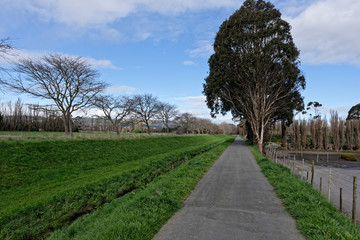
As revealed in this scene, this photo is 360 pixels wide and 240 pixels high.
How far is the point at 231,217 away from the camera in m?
5.12

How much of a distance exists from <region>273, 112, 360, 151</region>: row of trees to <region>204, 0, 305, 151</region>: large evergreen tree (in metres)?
22.0

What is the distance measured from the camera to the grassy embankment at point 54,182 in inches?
241

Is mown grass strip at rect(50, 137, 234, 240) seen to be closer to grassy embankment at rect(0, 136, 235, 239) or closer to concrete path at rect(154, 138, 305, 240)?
concrete path at rect(154, 138, 305, 240)

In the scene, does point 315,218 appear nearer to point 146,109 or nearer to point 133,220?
point 133,220

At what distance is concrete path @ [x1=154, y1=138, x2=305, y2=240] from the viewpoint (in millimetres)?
4219

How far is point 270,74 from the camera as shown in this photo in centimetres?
2558

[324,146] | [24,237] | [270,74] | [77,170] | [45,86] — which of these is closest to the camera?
[24,237]

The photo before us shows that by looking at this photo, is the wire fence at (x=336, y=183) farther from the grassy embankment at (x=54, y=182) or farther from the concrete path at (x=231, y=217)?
the grassy embankment at (x=54, y=182)

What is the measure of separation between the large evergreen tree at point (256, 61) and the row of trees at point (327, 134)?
21950mm

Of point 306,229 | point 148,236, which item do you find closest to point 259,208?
point 306,229

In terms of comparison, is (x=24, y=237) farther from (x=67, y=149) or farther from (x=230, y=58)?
(x=230, y=58)

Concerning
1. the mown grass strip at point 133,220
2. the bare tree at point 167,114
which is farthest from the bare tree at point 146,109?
the mown grass strip at point 133,220

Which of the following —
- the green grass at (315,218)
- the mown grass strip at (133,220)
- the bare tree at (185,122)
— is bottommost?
the mown grass strip at (133,220)

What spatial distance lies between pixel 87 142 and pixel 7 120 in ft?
80.8
